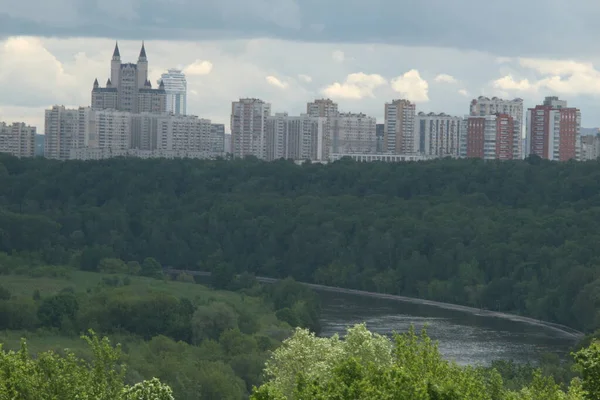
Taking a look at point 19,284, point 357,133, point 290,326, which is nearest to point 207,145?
point 357,133

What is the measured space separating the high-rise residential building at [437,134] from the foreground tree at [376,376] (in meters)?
99.5

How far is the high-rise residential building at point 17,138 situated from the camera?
424ft

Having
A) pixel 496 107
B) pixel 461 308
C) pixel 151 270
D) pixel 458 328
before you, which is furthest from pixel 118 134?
pixel 458 328

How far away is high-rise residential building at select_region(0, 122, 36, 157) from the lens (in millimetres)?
129125

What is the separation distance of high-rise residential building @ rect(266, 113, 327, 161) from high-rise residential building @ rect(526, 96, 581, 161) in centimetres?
2068

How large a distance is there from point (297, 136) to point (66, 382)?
108 meters

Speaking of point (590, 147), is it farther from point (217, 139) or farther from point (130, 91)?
point (130, 91)

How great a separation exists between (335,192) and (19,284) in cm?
3363

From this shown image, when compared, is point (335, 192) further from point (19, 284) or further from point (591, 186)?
point (19, 284)

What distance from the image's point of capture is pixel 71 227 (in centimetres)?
8450

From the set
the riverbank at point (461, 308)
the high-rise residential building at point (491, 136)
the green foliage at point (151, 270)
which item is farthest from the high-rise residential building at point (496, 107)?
the green foliage at point (151, 270)

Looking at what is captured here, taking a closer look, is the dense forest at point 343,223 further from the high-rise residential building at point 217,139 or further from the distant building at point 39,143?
the distant building at point 39,143

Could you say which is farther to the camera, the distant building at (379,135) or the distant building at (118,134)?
the distant building at (118,134)

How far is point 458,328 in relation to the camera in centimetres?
5450
